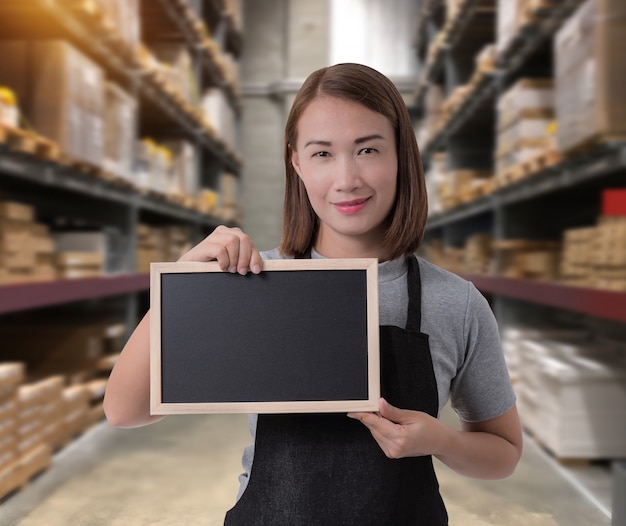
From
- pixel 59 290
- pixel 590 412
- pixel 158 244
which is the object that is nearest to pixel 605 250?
pixel 590 412

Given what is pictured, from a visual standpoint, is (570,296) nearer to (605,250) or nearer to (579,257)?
(579,257)

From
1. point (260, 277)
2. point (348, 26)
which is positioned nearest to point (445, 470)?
point (260, 277)

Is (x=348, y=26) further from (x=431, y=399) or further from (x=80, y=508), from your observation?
(x=431, y=399)

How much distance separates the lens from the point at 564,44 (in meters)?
3.46

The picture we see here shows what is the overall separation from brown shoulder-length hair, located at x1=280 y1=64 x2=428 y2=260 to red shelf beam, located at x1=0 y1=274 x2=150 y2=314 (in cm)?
219

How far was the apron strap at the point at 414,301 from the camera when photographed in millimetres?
1152

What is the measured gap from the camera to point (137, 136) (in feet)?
19.6

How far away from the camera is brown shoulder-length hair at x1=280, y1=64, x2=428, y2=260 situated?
115 cm

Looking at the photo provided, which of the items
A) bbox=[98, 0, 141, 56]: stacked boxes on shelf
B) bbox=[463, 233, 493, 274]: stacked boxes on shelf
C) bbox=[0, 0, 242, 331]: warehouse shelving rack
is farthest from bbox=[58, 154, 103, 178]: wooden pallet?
bbox=[463, 233, 493, 274]: stacked boxes on shelf

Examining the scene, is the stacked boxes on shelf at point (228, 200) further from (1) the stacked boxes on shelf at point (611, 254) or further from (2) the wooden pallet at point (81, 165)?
(1) the stacked boxes on shelf at point (611, 254)

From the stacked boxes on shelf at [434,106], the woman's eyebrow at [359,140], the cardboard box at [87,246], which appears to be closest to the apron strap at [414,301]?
the woman's eyebrow at [359,140]

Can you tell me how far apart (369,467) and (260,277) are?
35 centimetres

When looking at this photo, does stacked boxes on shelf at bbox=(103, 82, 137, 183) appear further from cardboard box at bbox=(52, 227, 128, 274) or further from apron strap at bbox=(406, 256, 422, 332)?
apron strap at bbox=(406, 256, 422, 332)

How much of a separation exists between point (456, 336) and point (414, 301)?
0.10 m
